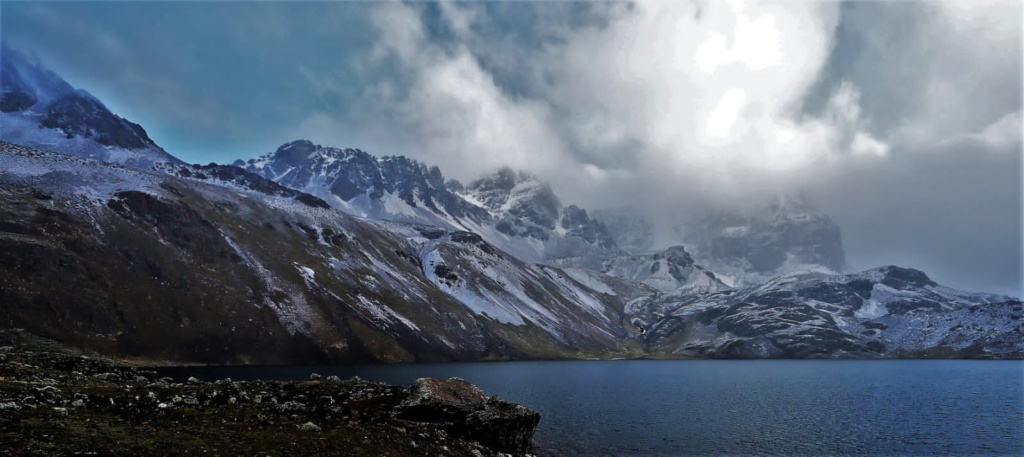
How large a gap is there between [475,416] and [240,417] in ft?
64.4

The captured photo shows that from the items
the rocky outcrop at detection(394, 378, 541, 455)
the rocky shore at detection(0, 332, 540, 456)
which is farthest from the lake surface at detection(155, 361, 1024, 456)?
the rocky shore at detection(0, 332, 540, 456)

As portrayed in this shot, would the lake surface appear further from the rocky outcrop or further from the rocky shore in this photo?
the rocky shore

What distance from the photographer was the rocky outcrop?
49281 millimetres

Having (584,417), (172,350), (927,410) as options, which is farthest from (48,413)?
(172,350)

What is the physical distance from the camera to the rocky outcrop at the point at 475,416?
162 feet

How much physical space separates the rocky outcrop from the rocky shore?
0.09 metres

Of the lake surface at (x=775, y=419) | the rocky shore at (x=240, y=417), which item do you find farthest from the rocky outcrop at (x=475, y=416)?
the lake surface at (x=775, y=419)

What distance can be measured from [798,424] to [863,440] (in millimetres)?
12174

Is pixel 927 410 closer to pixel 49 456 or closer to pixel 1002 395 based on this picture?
pixel 1002 395

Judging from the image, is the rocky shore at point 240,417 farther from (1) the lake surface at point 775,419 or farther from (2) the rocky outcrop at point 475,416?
(1) the lake surface at point 775,419

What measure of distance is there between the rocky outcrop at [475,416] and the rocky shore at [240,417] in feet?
0.31

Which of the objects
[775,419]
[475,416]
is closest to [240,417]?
[475,416]

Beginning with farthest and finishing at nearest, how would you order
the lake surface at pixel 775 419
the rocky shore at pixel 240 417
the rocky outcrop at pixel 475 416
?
the lake surface at pixel 775 419 < the rocky outcrop at pixel 475 416 < the rocky shore at pixel 240 417

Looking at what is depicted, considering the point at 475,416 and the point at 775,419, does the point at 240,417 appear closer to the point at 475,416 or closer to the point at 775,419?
the point at 475,416
